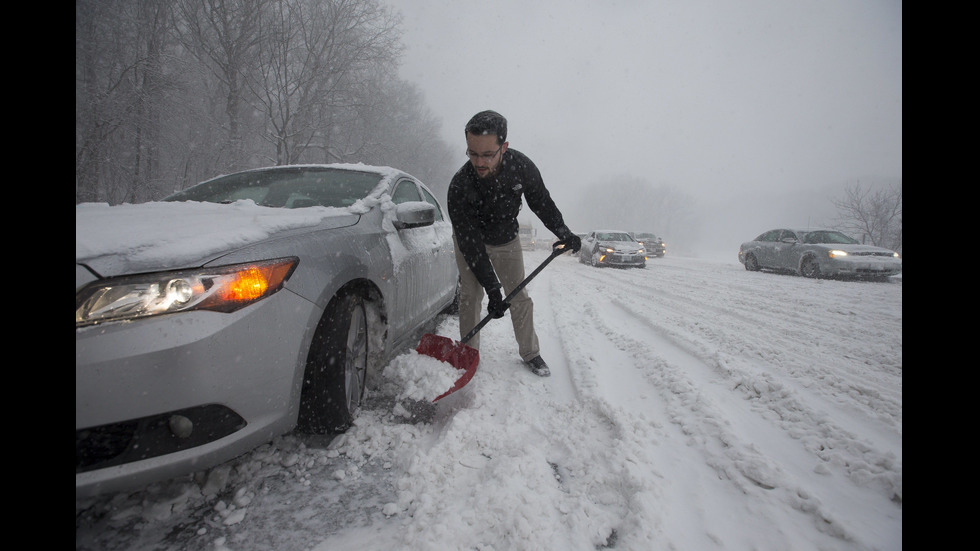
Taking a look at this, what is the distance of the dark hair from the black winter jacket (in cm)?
18

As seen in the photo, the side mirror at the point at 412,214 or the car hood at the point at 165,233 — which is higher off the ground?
the side mirror at the point at 412,214

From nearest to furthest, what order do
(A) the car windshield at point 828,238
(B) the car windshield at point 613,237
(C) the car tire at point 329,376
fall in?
(C) the car tire at point 329,376 → (A) the car windshield at point 828,238 → (B) the car windshield at point 613,237

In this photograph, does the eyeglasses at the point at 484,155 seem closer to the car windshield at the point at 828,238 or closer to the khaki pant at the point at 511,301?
the khaki pant at the point at 511,301

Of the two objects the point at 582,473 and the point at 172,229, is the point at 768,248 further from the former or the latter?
the point at 172,229

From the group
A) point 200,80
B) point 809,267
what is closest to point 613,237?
point 809,267

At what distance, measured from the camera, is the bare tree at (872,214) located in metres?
21.3

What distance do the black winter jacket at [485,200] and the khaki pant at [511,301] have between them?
0.42ft

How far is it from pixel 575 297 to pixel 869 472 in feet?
14.8

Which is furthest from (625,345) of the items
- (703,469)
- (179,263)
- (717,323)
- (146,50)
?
(146,50)

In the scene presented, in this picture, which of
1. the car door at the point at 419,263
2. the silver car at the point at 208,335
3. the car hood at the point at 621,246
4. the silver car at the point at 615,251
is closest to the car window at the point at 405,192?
the car door at the point at 419,263

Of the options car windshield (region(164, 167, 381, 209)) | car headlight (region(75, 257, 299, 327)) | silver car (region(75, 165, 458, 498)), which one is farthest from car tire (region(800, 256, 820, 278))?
car headlight (region(75, 257, 299, 327))

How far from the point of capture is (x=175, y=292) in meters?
1.11
